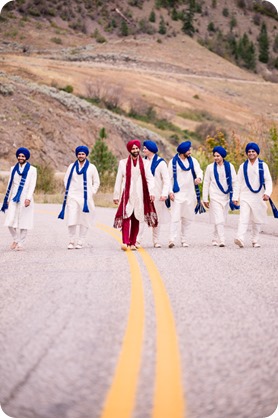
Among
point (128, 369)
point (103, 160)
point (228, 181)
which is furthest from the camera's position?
point (103, 160)

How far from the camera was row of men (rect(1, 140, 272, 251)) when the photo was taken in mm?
10438

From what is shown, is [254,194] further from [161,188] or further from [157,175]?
[157,175]

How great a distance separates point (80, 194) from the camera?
36.4 feet

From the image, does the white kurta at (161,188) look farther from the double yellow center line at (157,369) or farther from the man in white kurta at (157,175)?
the double yellow center line at (157,369)

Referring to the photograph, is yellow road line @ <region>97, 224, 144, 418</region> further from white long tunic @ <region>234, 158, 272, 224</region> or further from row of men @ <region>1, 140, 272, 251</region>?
white long tunic @ <region>234, 158, 272, 224</region>

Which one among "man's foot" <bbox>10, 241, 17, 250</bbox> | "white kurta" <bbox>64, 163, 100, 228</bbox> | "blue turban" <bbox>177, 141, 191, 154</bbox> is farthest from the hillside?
"man's foot" <bbox>10, 241, 17, 250</bbox>

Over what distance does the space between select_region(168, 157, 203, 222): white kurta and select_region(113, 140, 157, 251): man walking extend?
2.87 ft

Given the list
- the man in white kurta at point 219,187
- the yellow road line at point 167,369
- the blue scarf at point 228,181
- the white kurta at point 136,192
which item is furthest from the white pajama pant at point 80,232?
the yellow road line at point 167,369

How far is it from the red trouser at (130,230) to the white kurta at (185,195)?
3.06ft

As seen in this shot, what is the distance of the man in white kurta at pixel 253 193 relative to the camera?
11008 mm

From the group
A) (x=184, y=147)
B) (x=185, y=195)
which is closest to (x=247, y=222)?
(x=185, y=195)

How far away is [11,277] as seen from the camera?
7.07 metres

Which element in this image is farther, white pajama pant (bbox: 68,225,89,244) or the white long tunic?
the white long tunic

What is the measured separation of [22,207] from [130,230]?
178cm
